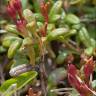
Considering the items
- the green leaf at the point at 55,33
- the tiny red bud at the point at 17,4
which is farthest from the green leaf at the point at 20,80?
the tiny red bud at the point at 17,4

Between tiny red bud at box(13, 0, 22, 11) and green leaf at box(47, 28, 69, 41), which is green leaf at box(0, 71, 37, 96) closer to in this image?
green leaf at box(47, 28, 69, 41)

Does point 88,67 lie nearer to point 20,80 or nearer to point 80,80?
point 80,80

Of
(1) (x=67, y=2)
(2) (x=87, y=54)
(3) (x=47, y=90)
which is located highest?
(1) (x=67, y=2)

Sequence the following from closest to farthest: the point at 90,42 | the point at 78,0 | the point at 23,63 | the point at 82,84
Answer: the point at 82,84, the point at 23,63, the point at 90,42, the point at 78,0

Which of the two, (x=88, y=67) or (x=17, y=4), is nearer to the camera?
(x=88, y=67)

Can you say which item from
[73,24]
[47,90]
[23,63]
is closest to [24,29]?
[23,63]

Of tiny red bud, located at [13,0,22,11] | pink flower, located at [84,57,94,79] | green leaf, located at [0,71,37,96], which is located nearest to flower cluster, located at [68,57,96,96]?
pink flower, located at [84,57,94,79]

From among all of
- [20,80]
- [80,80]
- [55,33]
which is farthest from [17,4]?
[80,80]

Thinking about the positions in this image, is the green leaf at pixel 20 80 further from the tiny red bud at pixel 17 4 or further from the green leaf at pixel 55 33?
the tiny red bud at pixel 17 4

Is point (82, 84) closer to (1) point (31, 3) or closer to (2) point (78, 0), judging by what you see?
(2) point (78, 0)

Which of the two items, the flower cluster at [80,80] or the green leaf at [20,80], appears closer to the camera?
the flower cluster at [80,80]

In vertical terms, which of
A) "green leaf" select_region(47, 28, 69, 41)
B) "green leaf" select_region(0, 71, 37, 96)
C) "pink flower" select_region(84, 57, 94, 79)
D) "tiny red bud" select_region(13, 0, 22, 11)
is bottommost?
"green leaf" select_region(0, 71, 37, 96)
